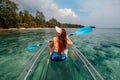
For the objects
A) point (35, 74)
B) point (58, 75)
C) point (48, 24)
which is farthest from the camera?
point (48, 24)

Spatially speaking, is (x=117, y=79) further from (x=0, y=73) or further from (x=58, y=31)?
(x=0, y=73)

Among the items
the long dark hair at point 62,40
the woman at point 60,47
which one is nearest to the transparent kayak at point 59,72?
the woman at point 60,47

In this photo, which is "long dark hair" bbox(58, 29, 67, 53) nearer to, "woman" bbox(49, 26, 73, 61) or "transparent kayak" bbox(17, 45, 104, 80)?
"woman" bbox(49, 26, 73, 61)

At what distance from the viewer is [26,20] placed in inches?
2472

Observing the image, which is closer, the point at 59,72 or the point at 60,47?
the point at 59,72

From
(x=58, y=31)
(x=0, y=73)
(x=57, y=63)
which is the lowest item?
(x=0, y=73)

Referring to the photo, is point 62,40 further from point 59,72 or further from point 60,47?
point 59,72

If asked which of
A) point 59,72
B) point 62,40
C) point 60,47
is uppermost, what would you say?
point 62,40

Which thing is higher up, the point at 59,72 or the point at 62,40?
the point at 62,40

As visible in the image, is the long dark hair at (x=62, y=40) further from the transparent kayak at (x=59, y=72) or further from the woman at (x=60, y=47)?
the transparent kayak at (x=59, y=72)

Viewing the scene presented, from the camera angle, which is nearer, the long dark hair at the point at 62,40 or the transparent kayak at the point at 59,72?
the transparent kayak at the point at 59,72

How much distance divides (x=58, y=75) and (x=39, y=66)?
1714mm

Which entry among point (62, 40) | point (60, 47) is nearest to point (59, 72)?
point (60, 47)

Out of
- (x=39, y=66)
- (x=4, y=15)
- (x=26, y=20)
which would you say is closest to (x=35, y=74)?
(x=39, y=66)
